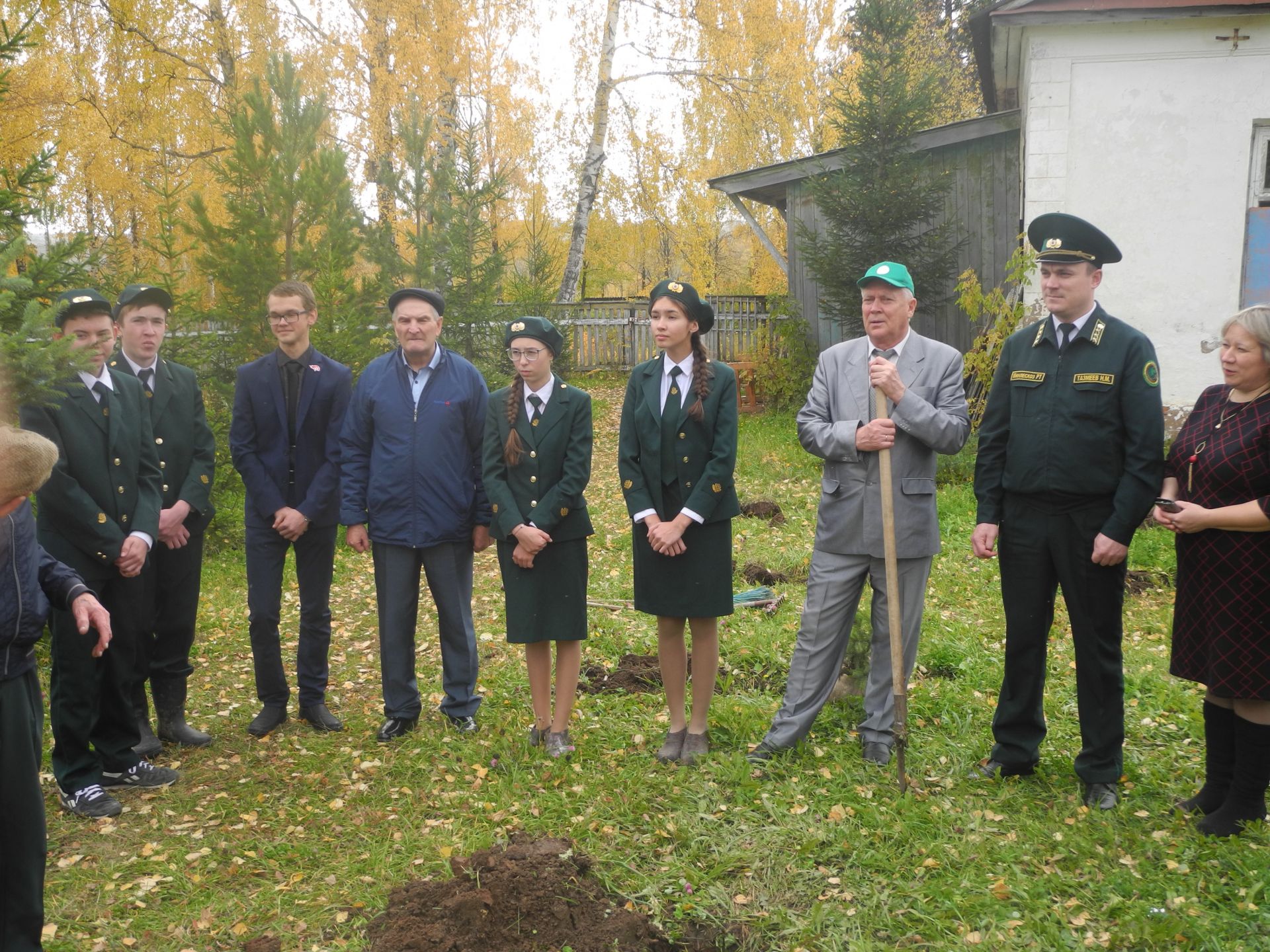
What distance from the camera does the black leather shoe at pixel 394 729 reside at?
202 inches

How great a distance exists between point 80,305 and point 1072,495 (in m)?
4.28

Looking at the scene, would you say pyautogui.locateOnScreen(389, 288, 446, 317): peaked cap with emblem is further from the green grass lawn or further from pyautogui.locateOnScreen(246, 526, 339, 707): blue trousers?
the green grass lawn

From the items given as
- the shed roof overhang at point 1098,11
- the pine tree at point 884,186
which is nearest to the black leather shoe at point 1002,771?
the shed roof overhang at point 1098,11

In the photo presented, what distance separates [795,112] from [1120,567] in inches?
861

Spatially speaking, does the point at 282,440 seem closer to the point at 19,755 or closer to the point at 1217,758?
the point at 19,755

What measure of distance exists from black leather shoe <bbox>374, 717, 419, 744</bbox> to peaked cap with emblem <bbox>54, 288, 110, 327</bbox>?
2.34 metres

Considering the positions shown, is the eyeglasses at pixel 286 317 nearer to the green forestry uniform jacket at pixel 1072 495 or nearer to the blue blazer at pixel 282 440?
the blue blazer at pixel 282 440

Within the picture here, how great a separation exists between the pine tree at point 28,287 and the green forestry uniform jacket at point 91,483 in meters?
0.16

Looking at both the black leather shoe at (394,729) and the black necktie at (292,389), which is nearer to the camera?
the black leather shoe at (394,729)

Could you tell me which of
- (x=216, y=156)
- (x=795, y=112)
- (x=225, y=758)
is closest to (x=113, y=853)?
(x=225, y=758)

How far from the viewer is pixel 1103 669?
161 inches

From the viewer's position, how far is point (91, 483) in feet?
14.7

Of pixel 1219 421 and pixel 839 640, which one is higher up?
pixel 1219 421

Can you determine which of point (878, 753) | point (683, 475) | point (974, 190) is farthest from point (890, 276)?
point (974, 190)
